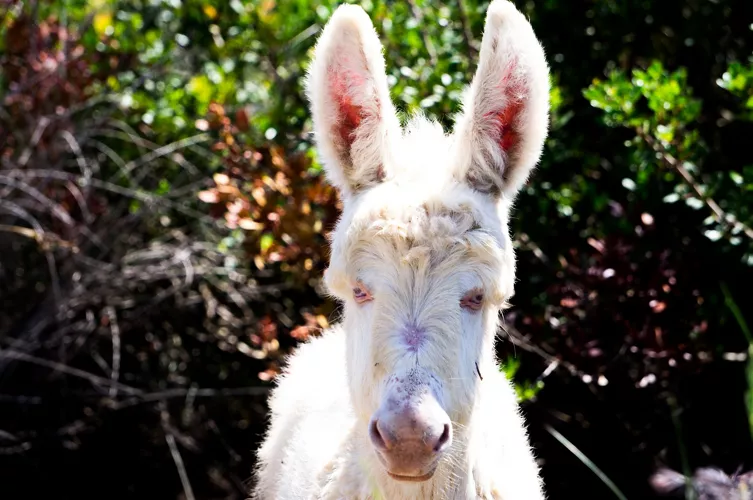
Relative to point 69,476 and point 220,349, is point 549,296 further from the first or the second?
point 69,476

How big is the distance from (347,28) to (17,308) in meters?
4.07

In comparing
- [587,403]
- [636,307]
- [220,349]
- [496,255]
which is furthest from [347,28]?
[220,349]

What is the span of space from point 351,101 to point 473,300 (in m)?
0.83

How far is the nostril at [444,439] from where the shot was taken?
2316 millimetres

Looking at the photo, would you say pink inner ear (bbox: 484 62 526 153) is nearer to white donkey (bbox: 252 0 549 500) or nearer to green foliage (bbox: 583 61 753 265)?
white donkey (bbox: 252 0 549 500)

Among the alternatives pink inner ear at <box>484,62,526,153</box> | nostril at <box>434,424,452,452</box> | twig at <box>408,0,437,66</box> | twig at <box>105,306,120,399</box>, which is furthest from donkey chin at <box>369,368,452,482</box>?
twig at <box>105,306,120,399</box>

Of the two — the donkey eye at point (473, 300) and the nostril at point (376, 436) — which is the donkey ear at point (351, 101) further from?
the nostril at point (376, 436)

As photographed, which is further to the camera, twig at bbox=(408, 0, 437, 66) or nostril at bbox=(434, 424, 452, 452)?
twig at bbox=(408, 0, 437, 66)

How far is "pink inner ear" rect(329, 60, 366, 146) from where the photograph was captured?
113 inches

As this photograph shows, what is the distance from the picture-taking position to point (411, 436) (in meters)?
2.27

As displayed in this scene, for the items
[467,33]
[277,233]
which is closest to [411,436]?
[277,233]

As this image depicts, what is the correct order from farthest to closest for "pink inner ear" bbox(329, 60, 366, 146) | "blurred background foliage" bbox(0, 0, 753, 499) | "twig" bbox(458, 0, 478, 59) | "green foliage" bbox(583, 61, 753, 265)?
1. "twig" bbox(458, 0, 478, 59)
2. "blurred background foliage" bbox(0, 0, 753, 499)
3. "green foliage" bbox(583, 61, 753, 265)
4. "pink inner ear" bbox(329, 60, 366, 146)

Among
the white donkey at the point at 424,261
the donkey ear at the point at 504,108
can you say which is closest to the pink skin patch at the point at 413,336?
the white donkey at the point at 424,261

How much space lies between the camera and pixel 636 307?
4.15 meters
